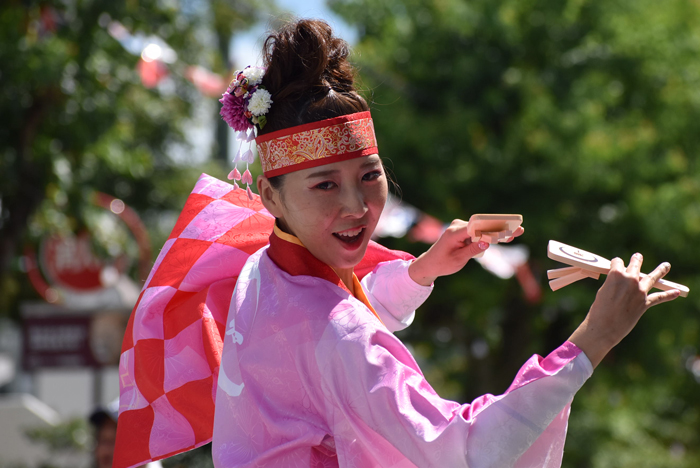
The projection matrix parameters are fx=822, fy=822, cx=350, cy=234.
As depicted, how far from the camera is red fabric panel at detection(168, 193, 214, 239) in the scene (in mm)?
2396

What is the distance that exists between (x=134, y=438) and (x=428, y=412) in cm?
91

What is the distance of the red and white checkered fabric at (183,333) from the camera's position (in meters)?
2.13

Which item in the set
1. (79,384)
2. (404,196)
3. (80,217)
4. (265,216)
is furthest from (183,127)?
(265,216)

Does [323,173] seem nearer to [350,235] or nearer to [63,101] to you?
[350,235]

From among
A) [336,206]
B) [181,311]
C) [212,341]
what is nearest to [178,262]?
[181,311]

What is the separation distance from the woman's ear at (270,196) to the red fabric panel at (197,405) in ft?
1.69

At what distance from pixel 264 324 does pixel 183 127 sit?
1245 cm

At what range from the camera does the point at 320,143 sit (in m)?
Result: 1.82

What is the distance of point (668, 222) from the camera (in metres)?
8.88

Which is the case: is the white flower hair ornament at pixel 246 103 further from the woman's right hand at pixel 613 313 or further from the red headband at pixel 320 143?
the woman's right hand at pixel 613 313

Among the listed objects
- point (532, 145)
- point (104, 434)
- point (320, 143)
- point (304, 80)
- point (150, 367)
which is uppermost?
point (304, 80)

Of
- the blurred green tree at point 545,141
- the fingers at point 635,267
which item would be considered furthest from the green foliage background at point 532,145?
the fingers at point 635,267

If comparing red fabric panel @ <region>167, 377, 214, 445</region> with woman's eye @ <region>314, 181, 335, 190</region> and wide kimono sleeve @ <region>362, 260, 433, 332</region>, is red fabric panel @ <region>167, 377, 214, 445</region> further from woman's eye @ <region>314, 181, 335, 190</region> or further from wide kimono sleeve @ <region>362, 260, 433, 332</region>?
woman's eye @ <region>314, 181, 335, 190</region>

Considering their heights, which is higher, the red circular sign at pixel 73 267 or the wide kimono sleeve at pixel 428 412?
the wide kimono sleeve at pixel 428 412
